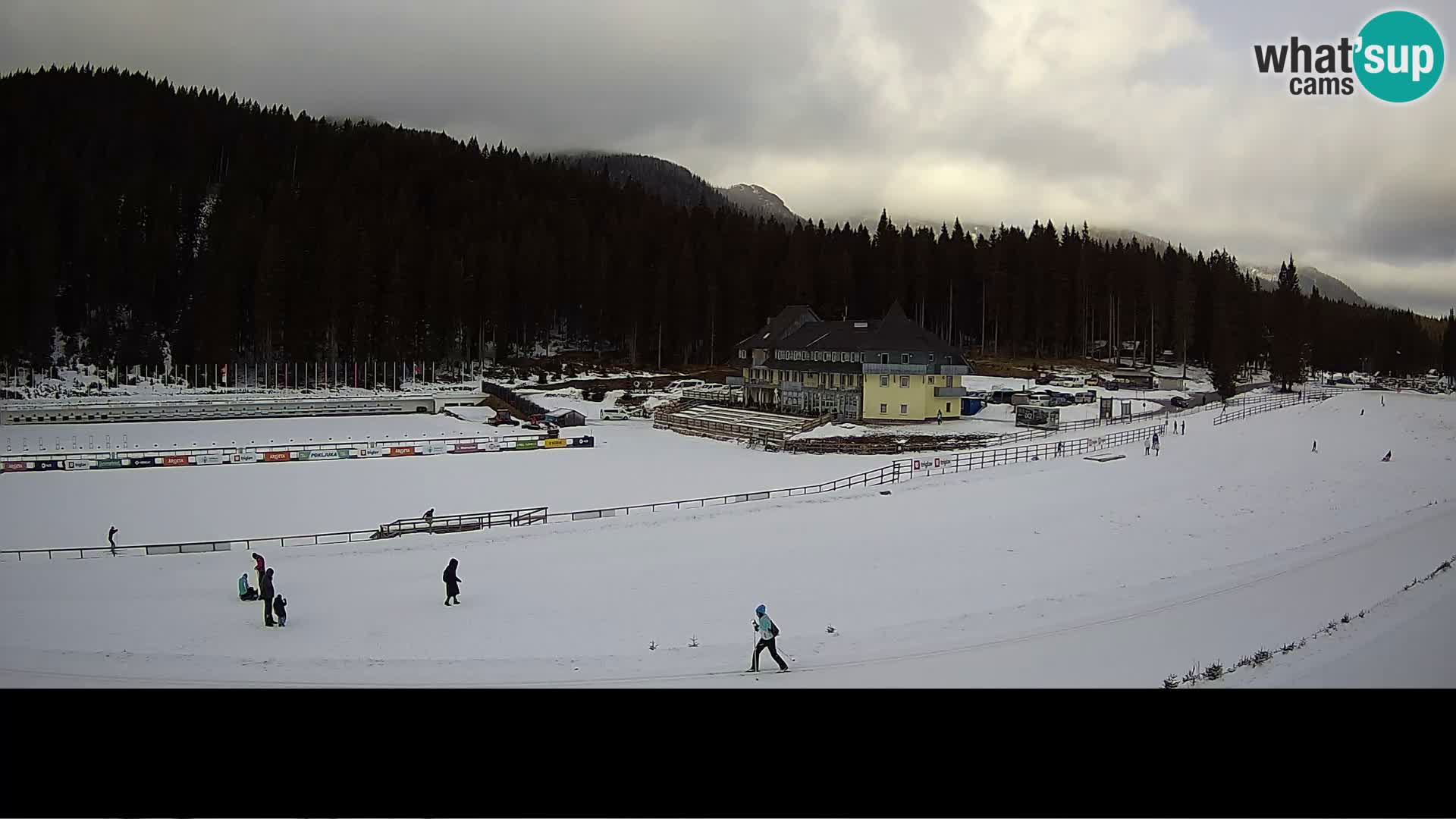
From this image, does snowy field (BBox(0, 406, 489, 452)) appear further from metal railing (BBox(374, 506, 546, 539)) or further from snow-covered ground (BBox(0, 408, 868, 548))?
metal railing (BBox(374, 506, 546, 539))

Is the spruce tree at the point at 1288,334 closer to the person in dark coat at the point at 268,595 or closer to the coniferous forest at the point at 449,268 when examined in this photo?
the coniferous forest at the point at 449,268

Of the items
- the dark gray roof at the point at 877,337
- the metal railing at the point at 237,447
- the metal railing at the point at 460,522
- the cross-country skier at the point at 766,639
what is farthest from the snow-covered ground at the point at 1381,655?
the dark gray roof at the point at 877,337

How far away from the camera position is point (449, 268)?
56312 millimetres

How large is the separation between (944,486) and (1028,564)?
744 centimetres

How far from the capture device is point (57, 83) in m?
43.7

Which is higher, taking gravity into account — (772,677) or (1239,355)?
(1239,355)

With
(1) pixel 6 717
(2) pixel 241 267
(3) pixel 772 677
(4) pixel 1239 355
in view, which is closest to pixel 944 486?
(3) pixel 772 677

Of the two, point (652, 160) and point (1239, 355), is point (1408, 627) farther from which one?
point (652, 160)

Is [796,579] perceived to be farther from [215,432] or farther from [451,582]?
[215,432]

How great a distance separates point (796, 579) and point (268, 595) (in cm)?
713

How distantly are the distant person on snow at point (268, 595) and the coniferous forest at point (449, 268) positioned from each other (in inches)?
1235

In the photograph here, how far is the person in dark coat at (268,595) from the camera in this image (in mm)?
10219

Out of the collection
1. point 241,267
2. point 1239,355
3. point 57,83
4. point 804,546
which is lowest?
point 804,546

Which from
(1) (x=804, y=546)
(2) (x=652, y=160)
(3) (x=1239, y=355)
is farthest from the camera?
(2) (x=652, y=160)
